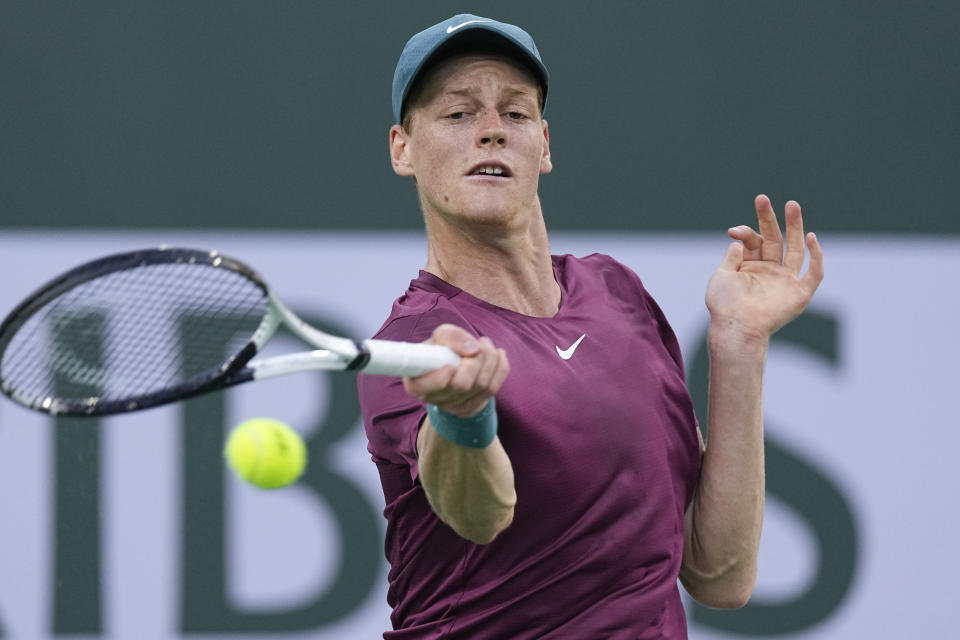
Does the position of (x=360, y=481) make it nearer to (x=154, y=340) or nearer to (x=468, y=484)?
(x=154, y=340)

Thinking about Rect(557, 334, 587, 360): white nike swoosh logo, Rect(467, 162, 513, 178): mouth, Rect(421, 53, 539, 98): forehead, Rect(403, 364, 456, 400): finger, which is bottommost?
Rect(557, 334, 587, 360): white nike swoosh logo

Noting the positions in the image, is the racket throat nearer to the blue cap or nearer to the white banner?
the blue cap

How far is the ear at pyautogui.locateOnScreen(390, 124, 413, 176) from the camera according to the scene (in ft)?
7.39

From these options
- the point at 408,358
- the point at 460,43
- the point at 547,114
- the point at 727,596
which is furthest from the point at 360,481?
the point at 408,358

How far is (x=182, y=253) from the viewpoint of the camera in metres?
1.76

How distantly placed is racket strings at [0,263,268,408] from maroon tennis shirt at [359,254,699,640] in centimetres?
27

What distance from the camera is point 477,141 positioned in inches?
83.1

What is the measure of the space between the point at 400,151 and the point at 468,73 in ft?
0.68

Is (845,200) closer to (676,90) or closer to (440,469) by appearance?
(676,90)

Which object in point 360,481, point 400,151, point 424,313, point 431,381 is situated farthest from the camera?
point 360,481

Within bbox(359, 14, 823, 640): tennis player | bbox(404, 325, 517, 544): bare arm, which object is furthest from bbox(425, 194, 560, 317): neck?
bbox(404, 325, 517, 544): bare arm

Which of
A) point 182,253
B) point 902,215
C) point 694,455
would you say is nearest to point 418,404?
point 182,253

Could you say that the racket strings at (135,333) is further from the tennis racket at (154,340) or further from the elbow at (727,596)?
the elbow at (727,596)

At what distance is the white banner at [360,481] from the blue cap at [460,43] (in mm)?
1767
